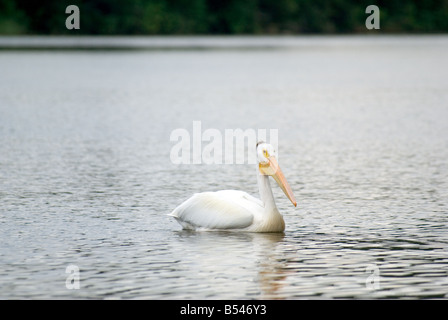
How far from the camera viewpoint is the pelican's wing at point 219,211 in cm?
1130

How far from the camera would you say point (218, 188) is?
1472 centimetres

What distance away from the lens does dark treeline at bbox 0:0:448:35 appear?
328 ft

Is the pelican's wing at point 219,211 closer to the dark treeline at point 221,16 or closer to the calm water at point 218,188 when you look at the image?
the calm water at point 218,188

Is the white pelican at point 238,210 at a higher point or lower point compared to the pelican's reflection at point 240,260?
higher

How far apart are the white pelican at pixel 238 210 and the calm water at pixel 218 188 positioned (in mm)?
134

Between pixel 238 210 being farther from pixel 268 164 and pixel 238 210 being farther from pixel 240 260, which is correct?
pixel 240 260

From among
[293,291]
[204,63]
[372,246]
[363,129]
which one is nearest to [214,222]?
[372,246]

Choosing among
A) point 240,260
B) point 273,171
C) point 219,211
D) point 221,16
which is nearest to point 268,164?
point 273,171

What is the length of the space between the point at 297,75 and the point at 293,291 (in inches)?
1594

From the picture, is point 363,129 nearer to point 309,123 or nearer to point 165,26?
point 309,123

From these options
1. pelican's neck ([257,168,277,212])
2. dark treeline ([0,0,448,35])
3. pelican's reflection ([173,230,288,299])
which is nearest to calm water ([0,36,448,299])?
pelican's reflection ([173,230,288,299])

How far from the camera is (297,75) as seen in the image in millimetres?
49156

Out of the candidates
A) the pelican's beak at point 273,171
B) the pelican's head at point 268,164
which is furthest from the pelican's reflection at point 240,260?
the pelican's head at point 268,164
